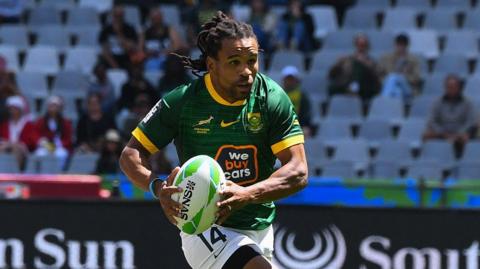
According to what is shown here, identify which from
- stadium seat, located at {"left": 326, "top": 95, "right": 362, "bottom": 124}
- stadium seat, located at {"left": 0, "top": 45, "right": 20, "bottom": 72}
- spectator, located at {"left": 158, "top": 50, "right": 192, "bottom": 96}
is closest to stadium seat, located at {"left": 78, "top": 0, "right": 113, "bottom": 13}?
stadium seat, located at {"left": 0, "top": 45, "right": 20, "bottom": 72}

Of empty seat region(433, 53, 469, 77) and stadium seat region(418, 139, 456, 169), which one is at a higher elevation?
empty seat region(433, 53, 469, 77)

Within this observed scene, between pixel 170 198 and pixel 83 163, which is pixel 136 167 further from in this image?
pixel 83 163

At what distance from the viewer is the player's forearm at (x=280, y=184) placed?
5.66 metres

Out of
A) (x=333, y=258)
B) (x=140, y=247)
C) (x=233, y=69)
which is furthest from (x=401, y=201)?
(x=233, y=69)

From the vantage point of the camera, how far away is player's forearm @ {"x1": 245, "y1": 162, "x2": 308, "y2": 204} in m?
5.66

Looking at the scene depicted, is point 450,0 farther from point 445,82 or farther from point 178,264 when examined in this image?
point 178,264

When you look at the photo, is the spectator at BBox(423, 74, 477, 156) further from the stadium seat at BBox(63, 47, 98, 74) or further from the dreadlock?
the dreadlock

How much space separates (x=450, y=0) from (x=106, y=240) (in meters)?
7.77

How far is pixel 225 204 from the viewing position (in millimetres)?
5535

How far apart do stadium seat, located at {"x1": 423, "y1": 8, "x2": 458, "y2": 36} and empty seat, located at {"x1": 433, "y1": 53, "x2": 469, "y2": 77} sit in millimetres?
653

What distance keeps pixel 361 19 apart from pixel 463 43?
1.46 meters

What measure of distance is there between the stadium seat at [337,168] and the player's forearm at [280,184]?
7256mm

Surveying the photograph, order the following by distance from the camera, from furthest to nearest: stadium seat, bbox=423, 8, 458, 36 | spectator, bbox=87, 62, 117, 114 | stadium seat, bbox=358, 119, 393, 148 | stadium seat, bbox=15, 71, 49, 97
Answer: stadium seat, bbox=15, 71, 49, 97
stadium seat, bbox=423, 8, 458, 36
spectator, bbox=87, 62, 117, 114
stadium seat, bbox=358, 119, 393, 148

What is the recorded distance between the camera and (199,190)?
5543 millimetres
